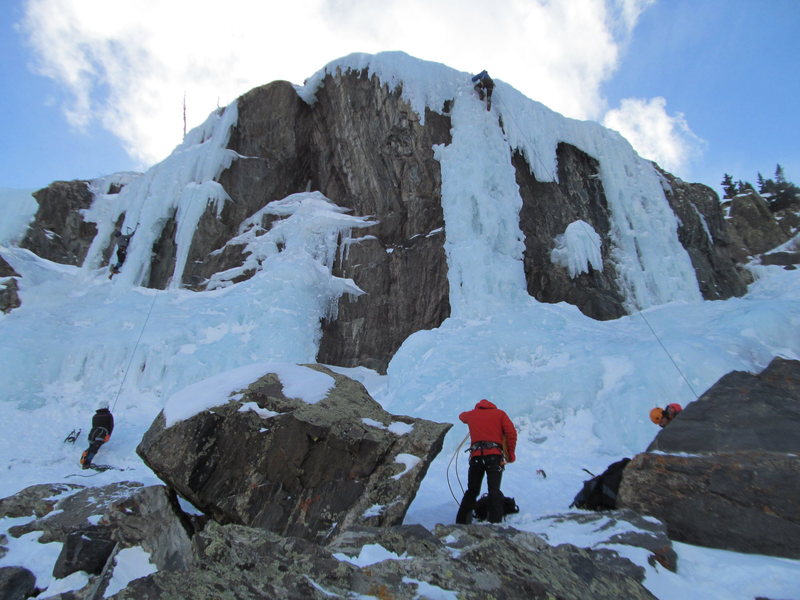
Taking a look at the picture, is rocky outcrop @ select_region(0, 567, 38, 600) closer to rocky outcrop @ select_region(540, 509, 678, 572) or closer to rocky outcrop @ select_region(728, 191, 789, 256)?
rocky outcrop @ select_region(540, 509, 678, 572)

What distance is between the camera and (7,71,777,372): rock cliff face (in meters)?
→ 17.0

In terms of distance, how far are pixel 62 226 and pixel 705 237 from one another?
28.8 m

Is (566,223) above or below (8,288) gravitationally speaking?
above

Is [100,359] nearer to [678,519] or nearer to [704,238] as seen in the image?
[678,519]

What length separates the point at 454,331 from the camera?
1345 cm

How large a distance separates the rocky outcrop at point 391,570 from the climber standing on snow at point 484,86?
18637 millimetres

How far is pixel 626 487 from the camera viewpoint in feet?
15.2

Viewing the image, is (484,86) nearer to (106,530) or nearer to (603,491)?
(603,491)

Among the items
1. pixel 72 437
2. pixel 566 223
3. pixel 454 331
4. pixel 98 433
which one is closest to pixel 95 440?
pixel 98 433

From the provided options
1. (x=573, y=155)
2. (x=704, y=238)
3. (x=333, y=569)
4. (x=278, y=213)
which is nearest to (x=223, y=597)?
(x=333, y=569)

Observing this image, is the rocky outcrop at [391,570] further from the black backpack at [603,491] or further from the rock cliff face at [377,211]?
the rock cliff face at [377,211]

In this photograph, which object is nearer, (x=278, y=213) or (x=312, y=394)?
(x=312, y=394)

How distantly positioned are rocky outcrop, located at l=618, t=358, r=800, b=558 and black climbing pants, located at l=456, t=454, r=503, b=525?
1.14m

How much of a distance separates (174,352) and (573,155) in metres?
16.8
